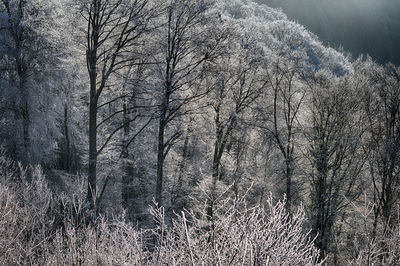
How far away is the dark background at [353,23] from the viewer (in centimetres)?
16225

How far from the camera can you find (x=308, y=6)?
178 meters

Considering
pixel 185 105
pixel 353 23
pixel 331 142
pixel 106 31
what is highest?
pixel 353 23

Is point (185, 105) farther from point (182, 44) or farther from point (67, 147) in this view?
point (67, 147)

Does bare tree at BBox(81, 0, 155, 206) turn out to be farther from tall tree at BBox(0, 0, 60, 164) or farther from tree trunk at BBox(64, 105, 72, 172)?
tree trunk at BBox(64, 105, 72, 172)

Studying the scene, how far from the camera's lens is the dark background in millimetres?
162250

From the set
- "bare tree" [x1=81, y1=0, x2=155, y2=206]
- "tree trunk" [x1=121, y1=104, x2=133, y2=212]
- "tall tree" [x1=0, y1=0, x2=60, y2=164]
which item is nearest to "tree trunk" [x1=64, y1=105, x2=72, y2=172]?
"tall tree" [x1=0, y1=0, x2=60, y2=164]

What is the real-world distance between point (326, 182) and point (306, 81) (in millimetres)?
5420

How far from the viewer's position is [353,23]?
578 ft

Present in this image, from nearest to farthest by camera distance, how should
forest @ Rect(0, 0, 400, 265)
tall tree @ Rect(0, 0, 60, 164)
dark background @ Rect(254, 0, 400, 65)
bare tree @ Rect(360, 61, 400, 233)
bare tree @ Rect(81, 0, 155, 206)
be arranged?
bare tree @ Rect(81, 0, 155, 206)
forest @ Rect(0, 0, 400, 265)
bare tree @ Rect(360, 61, 400, 233)
tall tree @ Rect(0, 0, 60, 164)
dark background @ Rect(254, 0, 400, 65)

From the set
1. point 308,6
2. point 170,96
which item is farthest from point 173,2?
point 308,6

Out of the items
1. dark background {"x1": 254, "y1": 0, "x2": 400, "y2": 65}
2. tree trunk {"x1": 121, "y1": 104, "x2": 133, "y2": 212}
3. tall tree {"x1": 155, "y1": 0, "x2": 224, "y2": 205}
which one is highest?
dark background {"x1": 254, "y1": 0, "x2": 400, "y2": 65}

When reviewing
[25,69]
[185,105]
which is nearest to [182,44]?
[185,105]

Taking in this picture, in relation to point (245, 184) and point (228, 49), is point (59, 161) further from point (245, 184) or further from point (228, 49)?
point (228, 49)

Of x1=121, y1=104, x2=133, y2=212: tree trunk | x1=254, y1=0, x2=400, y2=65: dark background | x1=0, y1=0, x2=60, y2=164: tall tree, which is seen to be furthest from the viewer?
x1=254, y1=0, x2=400, y2=65: dark background
